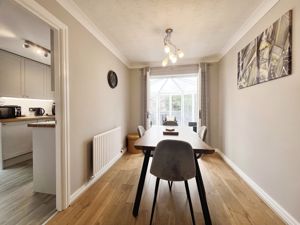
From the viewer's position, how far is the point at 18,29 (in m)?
2.15

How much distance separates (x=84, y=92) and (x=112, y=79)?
101 centimetres

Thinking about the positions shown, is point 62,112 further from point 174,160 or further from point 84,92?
point 174,160

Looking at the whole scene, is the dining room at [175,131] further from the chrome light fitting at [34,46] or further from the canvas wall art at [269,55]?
the chrome light fitting at [34,46]

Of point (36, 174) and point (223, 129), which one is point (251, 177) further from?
point (36, 174)

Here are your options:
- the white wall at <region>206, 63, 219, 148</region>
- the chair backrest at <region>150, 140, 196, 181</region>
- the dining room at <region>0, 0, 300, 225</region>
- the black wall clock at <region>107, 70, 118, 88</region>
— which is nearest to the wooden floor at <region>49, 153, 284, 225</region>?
the dining room at <region>0, 0, 300, 225</region>

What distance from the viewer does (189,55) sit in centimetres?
355

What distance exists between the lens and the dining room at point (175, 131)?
1.43 metres

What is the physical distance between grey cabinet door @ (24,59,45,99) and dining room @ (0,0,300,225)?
52.6 inches

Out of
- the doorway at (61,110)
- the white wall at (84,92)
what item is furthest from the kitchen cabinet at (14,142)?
the doorway at (61,110)

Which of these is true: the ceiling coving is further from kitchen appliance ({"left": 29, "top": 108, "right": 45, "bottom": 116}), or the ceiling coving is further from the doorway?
kitchen appliance ({"left": 29, "top": 108, "right": 45, "bottom": 116})

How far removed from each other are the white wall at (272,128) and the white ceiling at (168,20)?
14.1 inches

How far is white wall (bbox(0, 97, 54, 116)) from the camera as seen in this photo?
324 centimetres

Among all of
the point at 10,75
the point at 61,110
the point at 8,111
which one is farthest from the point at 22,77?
the point at 61,110

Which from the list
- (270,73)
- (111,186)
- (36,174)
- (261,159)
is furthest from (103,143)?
(270,73)
